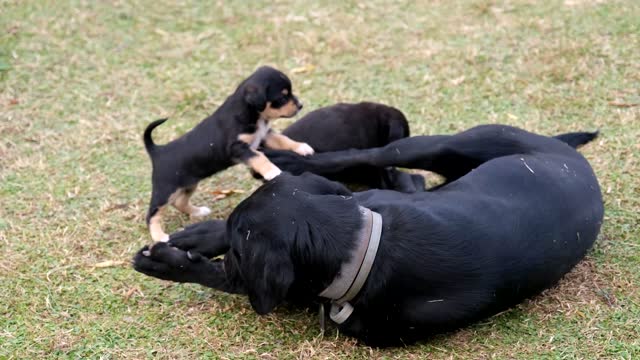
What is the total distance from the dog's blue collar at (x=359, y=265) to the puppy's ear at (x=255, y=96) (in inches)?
45.3

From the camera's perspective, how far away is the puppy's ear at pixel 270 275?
3.23m

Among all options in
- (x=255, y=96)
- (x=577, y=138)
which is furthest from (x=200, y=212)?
(x=577, y=138)

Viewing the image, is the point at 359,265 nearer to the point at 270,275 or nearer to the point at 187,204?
the point at 270,275

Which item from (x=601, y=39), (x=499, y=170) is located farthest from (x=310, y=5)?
(x=499, y=170)

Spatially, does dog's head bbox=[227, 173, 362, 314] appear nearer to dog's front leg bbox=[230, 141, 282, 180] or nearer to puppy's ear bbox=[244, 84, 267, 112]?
dog's front leg bbox=[230, 141, 282, 180]

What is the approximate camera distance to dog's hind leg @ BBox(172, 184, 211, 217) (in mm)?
4449

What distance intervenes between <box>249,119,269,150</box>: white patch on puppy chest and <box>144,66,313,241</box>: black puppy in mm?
19

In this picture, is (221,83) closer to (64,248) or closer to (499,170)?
(64,248)

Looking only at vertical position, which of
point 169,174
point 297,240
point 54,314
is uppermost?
point 297,240

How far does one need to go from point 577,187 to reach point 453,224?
0.76 metres

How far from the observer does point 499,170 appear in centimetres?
386

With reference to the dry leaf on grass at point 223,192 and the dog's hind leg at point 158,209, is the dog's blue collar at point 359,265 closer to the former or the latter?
the dog's hind leg at point 158,209

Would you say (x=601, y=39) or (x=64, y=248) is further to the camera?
(x=601, y=39)

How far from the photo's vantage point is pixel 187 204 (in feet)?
15.3
